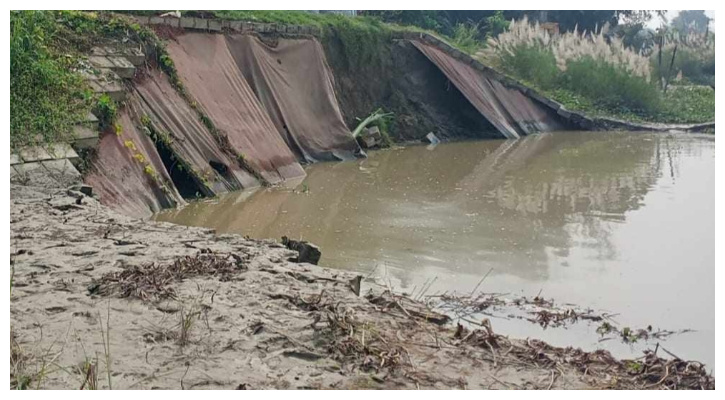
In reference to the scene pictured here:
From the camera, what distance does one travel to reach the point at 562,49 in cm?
2112

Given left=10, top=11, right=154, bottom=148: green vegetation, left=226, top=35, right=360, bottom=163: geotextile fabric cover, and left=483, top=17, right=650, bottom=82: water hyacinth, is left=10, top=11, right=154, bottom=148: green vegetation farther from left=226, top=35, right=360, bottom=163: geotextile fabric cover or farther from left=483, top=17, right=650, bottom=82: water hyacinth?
left=483, top=17, right=650, bottom=82: water hyacinth

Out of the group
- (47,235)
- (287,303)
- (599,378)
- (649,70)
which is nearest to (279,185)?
(47,235)

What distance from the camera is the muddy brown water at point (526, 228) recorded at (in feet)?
18.5

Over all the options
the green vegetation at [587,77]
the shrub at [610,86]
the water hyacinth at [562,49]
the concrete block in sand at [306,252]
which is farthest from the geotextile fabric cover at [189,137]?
the shrub at [610,86]

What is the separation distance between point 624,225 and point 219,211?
421 centimetres

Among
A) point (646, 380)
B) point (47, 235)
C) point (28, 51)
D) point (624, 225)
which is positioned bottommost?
point (624, 225)

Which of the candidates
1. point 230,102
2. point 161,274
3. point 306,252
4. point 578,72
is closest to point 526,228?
point 306,252

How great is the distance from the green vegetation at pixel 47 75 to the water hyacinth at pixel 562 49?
41.9 ft

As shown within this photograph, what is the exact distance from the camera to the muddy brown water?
5.62m

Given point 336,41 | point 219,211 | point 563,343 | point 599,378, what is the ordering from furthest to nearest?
point 336,41 < point 219,211 < point 563,343 < point 599,378

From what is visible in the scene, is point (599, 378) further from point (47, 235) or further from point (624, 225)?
point (624, 225)

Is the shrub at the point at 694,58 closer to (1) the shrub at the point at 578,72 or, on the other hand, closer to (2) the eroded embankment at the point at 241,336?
(1) the shrub at the point at 578,72

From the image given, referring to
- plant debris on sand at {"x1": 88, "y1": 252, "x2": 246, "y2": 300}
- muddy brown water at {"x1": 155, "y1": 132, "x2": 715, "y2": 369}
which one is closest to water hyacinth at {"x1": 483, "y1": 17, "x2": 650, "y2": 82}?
muddy brown water at {"x1": 155, "y1": 132, "x2": 715, "y2": 369}

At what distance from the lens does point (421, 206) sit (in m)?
9.20
